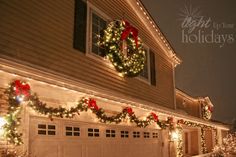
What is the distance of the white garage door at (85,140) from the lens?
31.0 feet

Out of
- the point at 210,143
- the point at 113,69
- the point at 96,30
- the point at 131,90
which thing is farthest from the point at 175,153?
the point at 210,143

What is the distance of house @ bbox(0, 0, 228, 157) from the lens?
861 centimetres

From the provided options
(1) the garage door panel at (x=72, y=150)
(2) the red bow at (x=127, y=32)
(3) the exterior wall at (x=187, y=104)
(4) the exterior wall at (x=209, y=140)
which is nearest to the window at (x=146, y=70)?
(2) the red bow at (x=127, y=32)

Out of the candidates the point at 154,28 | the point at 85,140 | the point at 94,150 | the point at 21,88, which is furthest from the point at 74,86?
the point at 154,28

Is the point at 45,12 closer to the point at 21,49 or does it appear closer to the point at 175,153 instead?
the point at 21,49

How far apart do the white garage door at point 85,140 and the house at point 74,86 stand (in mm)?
27

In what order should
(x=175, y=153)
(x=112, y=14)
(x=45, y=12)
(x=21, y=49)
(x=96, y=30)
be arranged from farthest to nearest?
(x=175, y=153)
(x=112, y=14)
(x=96, y=30)
(x=45, y=12)
(x=21, y=49)

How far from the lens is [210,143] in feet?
104

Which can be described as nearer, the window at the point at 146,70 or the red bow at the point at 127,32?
the red bow at the point at 127,32

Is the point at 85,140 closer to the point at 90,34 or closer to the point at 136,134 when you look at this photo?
the point at 90,34

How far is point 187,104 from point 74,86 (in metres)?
20.7

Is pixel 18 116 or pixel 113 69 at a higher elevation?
pixel 113 69

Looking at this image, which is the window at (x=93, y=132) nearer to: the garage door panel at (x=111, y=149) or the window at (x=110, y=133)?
the garage door panel at (x=111, y=149)

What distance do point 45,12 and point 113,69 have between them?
4122 millimetres
